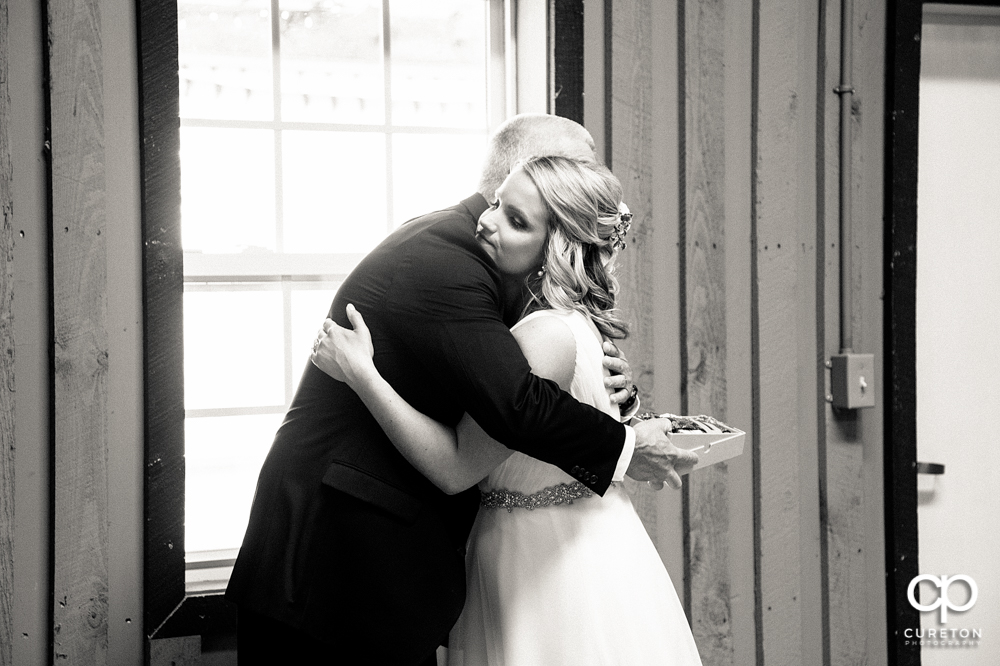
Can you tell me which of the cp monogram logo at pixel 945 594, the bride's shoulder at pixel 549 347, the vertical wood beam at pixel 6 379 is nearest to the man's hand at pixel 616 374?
the bride's shoulder at pixel 549 347

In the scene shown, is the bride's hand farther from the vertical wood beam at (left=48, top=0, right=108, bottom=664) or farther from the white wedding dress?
the vertical wood beam at (left=48, top=0, right=108, bottom=664)

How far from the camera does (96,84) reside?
1.92 meters

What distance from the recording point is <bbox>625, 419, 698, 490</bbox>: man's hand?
148 cm

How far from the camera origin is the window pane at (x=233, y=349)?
6.95 ft

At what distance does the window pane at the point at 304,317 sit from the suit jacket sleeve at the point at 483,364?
33.4 inches

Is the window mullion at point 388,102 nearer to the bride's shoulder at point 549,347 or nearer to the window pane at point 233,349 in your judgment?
the window pane at point 233,349

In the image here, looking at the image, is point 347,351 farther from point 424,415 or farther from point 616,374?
point 616,374

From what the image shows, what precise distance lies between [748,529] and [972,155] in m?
1.45

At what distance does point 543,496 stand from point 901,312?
61.6 inches

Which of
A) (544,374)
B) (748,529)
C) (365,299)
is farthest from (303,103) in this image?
(748,529)

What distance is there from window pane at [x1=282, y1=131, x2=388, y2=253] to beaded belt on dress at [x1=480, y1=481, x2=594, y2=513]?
989 mm

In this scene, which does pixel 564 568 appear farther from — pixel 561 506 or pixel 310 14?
pixel 310 14

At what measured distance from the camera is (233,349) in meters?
2.14

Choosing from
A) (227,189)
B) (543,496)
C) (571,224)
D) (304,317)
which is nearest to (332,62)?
(227,189)
